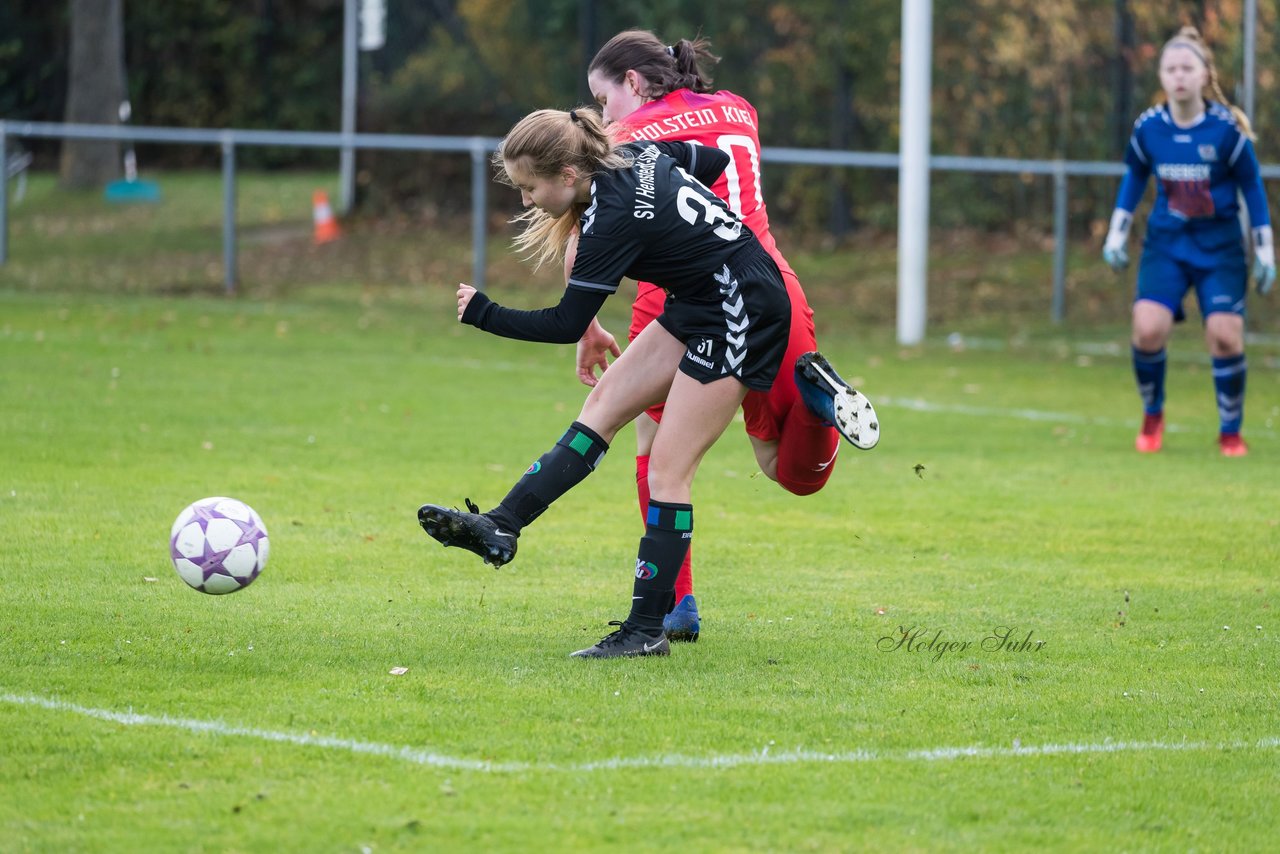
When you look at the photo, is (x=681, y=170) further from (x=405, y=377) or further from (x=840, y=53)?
(x=840, y=53)

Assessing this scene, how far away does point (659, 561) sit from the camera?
18.7 ft

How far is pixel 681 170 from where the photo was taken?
5750mm

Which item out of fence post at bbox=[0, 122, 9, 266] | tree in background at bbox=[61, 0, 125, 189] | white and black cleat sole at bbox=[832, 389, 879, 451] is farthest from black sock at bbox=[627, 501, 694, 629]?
tree in background at bbox=[61, 0, 125, 189]

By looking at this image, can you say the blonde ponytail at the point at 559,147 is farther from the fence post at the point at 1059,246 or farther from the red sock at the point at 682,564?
the fence post at the point at 1059,246

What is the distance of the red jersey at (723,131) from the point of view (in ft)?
20.4

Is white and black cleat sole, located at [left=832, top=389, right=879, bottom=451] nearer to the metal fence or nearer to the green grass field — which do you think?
the green grass field

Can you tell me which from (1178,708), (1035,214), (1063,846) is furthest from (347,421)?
(1035,214)

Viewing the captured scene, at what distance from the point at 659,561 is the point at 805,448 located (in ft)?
2.26

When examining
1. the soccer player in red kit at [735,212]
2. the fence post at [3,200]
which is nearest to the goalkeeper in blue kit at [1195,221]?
the soccer player in red kit at [735,212]

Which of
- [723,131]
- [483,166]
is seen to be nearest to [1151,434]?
[723,131]

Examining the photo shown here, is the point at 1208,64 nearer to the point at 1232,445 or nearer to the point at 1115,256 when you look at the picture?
the point at 1115,256

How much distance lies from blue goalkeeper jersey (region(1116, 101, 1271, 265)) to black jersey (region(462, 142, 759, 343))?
5.50 m

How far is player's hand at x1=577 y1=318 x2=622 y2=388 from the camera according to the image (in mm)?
6305
